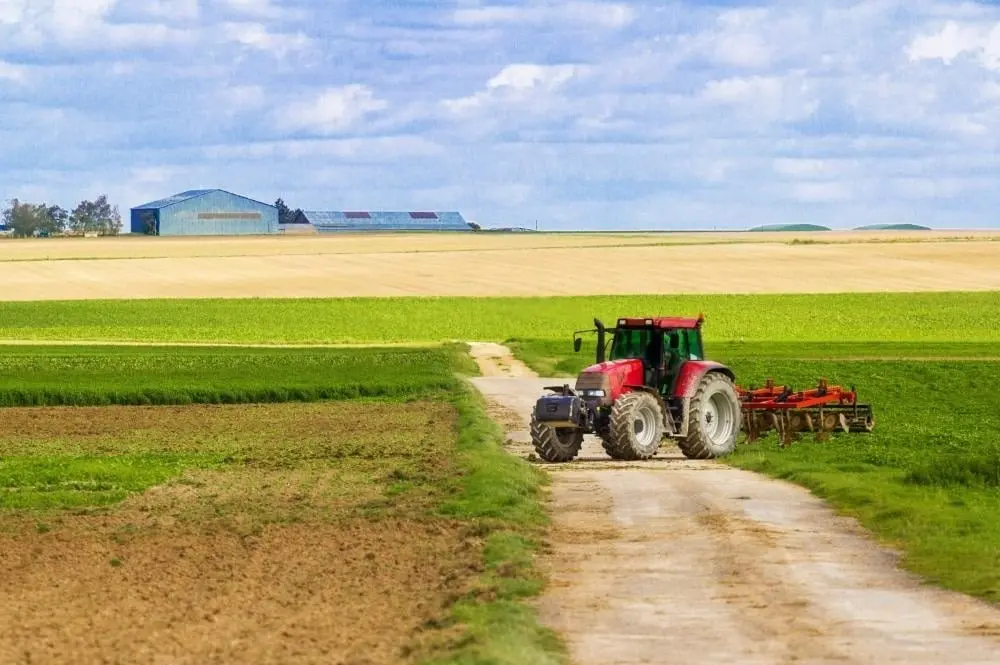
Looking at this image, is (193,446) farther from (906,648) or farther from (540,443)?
(906,648)

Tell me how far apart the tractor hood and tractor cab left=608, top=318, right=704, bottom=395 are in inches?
10.9

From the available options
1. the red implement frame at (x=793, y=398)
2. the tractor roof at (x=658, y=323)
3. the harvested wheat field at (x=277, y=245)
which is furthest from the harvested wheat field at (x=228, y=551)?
the harvested wheat field at (x=277, y=245)

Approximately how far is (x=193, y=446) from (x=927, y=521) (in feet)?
57.9

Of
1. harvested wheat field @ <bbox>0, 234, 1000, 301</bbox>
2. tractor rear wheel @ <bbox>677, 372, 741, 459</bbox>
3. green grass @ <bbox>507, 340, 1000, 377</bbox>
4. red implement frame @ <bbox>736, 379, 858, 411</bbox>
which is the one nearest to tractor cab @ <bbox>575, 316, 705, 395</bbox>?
Answer: tractor rear wheel @ <bbox>677, 372, 741, 459</bbox>

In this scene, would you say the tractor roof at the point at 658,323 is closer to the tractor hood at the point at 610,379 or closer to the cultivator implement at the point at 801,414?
the tractor hood at the point at 610,379

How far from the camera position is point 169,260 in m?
137

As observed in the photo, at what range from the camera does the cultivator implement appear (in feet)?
111

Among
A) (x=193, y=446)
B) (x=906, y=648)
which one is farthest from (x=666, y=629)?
(x=193, y=446)

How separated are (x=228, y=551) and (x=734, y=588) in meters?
6.06

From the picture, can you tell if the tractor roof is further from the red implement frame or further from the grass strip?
the grass strip

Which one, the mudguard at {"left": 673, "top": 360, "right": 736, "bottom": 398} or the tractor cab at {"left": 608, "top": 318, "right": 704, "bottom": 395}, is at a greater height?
the tractor cab at {"left": 608, "top": 318, "right": 704, "bottom": 395}

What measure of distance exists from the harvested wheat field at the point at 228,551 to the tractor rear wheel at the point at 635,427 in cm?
316

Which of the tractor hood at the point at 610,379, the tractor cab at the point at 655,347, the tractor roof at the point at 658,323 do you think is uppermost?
the tractor roof at the point at 658,323

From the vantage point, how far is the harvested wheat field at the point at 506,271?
11194 cm
